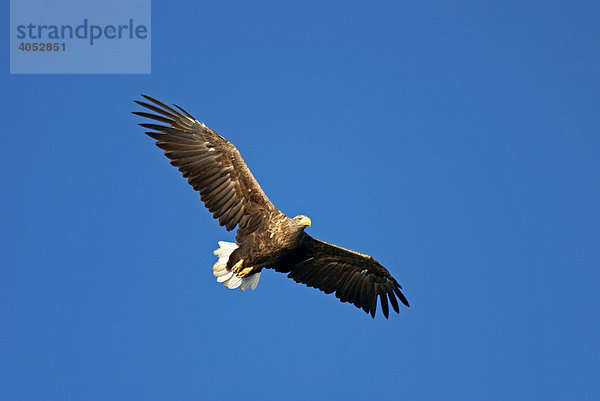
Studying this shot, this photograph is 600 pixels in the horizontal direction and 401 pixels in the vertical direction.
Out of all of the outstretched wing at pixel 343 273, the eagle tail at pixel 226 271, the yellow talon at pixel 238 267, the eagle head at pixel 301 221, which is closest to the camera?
the eagle head at pixel 301 221

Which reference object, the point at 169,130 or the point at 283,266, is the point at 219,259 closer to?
the point at 283,266

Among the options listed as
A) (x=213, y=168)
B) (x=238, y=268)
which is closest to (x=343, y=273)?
(x=238, y=268)

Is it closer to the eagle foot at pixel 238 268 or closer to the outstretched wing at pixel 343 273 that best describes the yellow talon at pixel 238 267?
the eagle foot at pixel 238 268

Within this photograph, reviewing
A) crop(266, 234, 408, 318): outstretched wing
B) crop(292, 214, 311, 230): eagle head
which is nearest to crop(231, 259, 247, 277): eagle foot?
crop(266, 234, 408, 318): outstretched wing

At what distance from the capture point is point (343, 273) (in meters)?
13.1

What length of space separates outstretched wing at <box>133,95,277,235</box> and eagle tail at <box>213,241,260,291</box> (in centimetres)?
36

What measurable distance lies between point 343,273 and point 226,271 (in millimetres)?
2244

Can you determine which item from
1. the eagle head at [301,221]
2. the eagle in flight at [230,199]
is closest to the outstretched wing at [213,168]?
the eagle in flight at [230,199]

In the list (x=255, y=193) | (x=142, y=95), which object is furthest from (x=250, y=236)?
(x=142, y=95)

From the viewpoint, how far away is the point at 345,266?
13.0 m

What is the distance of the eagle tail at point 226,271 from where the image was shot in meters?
11.9

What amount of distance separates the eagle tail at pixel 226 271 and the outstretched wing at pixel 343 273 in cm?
55

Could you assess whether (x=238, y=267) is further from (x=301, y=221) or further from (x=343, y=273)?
(x=343, y=273)

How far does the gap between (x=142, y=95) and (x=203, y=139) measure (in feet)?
3.82
